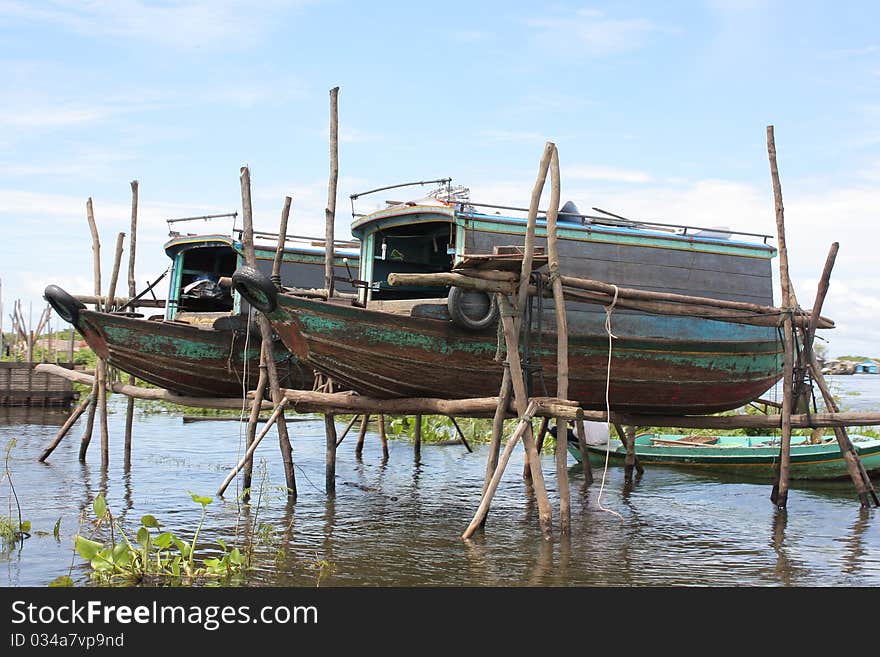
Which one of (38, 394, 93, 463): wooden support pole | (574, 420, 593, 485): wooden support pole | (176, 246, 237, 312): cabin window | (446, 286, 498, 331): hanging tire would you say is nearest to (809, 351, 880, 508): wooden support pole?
(574, 420, 593, 485): wooden support pole

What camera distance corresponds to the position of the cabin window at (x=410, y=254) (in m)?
12.6

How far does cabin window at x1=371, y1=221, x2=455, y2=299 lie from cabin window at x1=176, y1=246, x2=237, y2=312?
362 cm

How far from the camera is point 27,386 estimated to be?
25.1 metres

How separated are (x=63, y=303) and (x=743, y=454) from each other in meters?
10.7

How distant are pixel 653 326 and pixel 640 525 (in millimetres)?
2515

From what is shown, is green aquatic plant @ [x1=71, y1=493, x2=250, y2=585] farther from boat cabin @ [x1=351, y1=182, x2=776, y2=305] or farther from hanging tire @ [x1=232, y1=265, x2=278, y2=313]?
boat cabin @ [x1=351, y1=182, x2=776, y2=305]

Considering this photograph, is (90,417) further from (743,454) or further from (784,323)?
(784,323)

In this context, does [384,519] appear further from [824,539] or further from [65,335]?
[65,335]

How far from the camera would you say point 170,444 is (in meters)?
19.4

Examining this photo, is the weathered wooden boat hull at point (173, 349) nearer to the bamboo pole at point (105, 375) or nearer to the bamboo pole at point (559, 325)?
the bamboo pole at point (105, 375)

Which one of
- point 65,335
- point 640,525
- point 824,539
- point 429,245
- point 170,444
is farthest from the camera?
point 65,335

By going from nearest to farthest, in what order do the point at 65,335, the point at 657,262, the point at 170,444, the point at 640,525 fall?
the point at 640,525
the point at 657,262
the point at 170,444
the point at 65,335
